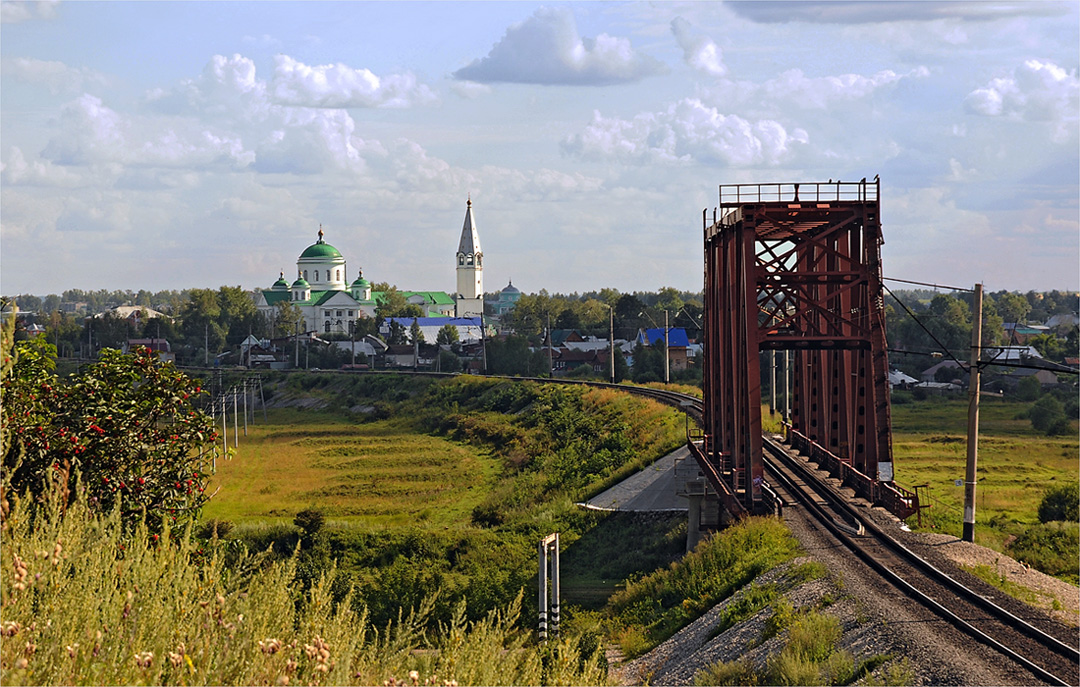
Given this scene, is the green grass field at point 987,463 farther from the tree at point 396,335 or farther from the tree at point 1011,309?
the tree at point 1011,309

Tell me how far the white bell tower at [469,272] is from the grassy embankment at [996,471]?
113m

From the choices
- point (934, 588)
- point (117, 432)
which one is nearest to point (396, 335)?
point (934, 588)

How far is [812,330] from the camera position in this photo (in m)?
28.1

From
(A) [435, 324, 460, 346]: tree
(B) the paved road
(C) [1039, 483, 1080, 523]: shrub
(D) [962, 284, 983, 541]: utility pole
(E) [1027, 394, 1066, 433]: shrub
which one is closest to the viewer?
(D) [962, 284, 983, 541]: utility pole

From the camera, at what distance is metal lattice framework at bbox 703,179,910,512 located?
24.8m

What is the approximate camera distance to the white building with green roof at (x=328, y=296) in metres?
148

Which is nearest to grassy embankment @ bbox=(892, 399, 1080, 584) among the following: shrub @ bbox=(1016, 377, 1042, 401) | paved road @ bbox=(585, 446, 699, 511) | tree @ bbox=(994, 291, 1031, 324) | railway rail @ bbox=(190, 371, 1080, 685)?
shrub @ bbox=(1016, 377, 1042, 401)

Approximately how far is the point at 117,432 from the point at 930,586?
1278 cm

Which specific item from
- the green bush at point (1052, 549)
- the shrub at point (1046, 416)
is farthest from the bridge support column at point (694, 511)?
the shrub at point (1046, 416)

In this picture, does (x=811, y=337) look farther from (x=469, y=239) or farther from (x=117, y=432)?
(x=469, y=239)

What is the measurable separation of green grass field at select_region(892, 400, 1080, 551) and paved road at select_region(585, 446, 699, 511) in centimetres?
767

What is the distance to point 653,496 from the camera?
3534 centimetres

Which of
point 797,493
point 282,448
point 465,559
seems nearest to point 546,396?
point 282,448

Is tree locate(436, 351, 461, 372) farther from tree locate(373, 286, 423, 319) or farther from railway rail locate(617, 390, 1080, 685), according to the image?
railway rail locate(617, 390, 1080, 685)
